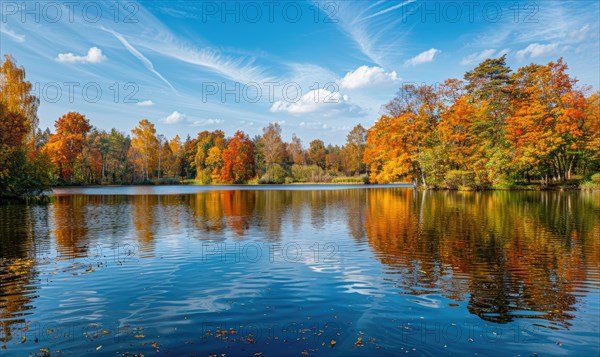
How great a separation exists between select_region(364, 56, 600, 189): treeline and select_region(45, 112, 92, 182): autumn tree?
213ft

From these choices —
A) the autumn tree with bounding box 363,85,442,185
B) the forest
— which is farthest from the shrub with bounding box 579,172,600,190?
the autumn tree with bounding box 363,85,442,185

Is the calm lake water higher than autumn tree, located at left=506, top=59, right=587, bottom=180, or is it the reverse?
autumn tree, located at left=506, top=59, right=587, bottom=180

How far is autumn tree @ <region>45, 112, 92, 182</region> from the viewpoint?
80375mm

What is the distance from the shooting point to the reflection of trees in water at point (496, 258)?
339 inches

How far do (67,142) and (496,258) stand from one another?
300ft

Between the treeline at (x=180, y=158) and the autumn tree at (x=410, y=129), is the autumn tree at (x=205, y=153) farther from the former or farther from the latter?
the autumn tree at (x=410, y=129)

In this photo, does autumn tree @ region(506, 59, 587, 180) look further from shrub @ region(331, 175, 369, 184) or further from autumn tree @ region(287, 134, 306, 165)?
autumn tree @ region(287, 134, 306, 165)

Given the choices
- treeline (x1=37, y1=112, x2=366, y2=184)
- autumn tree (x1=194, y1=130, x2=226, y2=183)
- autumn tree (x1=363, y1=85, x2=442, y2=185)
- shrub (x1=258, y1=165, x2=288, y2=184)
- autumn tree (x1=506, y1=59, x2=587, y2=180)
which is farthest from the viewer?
autumn tree (x1=194, y1=130, x2=226, y2=183)

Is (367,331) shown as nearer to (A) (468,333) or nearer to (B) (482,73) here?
(A) (468,333)

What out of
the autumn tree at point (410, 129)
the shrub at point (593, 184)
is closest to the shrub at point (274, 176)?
the autumn tree at point (410, 129)

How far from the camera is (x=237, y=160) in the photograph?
9469 centimetres

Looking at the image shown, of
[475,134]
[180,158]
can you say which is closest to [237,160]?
[180,158]

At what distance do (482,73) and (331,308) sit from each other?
2386 inches

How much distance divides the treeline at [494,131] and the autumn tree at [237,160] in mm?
41787
